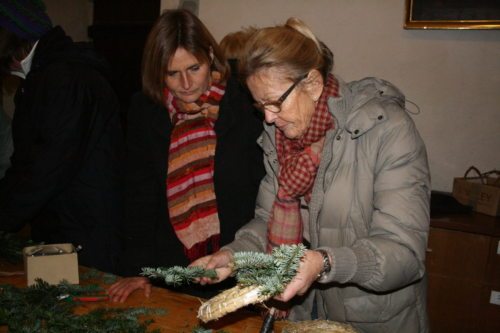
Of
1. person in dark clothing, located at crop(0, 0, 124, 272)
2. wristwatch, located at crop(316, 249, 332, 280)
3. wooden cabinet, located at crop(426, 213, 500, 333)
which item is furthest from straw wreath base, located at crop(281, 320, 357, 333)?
wooden cabinet, located at crop(426, 213, 500, 333)

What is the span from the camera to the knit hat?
209 centimetres

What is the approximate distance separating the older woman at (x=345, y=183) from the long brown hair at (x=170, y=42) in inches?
20.5

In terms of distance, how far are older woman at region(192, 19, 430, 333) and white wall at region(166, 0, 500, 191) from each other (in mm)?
2514

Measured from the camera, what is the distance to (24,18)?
214 cm

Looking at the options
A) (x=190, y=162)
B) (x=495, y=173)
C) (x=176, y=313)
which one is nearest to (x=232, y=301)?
(x=176, y=313)

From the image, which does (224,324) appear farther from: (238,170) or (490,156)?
(490,156)

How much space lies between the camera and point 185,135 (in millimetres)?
2186

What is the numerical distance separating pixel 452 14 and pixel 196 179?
2839mm

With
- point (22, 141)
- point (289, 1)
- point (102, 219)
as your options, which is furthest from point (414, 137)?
point (289, 1)

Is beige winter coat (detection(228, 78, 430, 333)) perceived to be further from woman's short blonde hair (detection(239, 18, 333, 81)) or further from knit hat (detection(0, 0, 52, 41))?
knit hat (detection(0, 0, 52, 41))

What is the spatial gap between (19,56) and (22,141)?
456mm

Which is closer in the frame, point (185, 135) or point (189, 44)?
point (189, 44)

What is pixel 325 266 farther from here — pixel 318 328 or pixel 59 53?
pixel 59 53

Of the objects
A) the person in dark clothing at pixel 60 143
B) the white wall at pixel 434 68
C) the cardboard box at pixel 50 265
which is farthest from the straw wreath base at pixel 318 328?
the white wall at pixel 434 68
